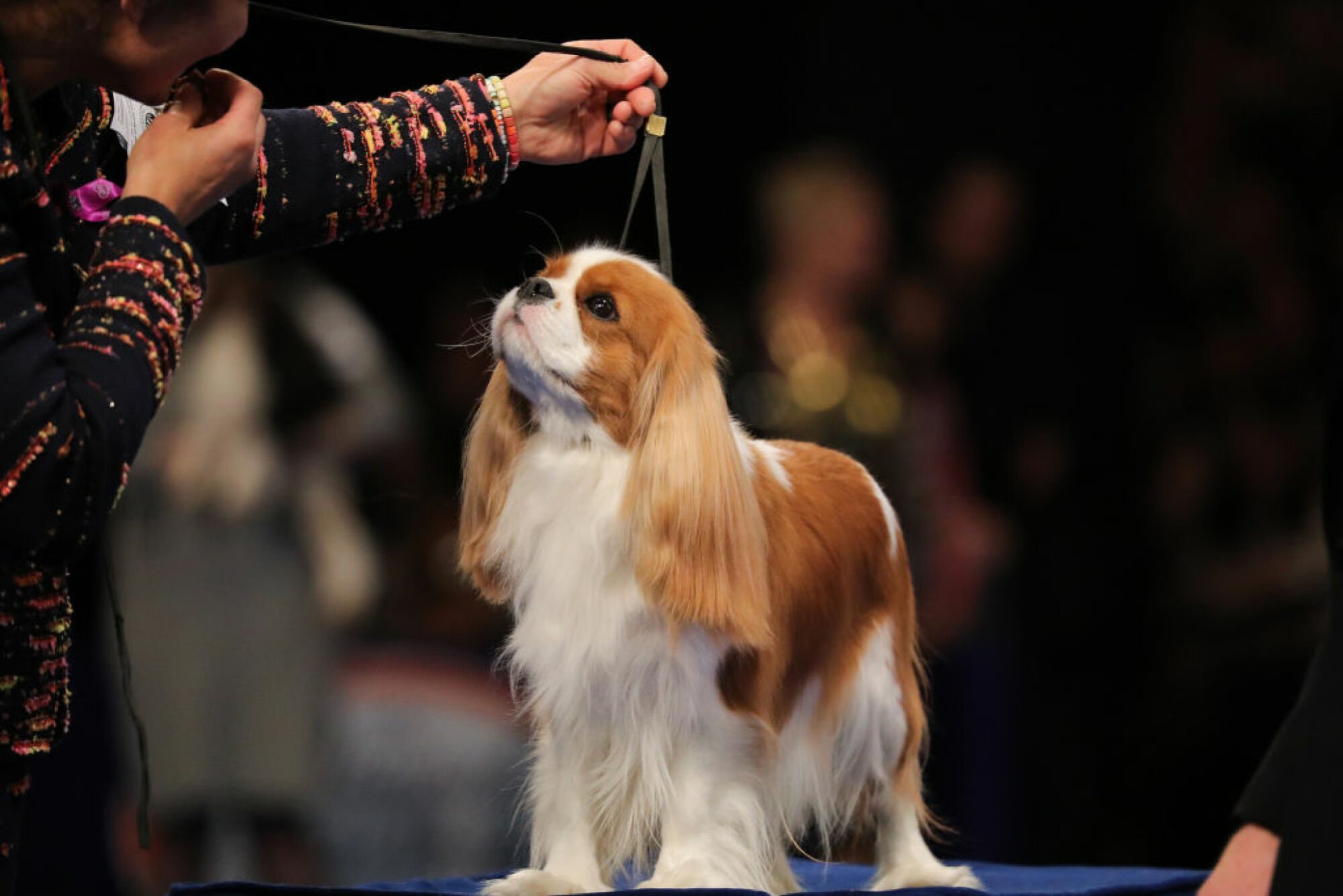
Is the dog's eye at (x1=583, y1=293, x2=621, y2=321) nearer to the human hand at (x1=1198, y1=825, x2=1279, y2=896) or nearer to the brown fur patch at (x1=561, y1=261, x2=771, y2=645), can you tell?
the brown fur patch at (x1=561, y1=261, x2=771, y2=645)

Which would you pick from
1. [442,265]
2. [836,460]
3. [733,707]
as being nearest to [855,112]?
[442,265]

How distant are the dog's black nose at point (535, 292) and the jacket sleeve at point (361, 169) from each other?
0.47 feet

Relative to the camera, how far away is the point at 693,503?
1982 millimetres

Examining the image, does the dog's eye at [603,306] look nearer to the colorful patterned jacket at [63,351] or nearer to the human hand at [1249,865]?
the colorful patterned jacket at [63,351]

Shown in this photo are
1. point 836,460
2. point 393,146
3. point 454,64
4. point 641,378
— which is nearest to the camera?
point 393,146

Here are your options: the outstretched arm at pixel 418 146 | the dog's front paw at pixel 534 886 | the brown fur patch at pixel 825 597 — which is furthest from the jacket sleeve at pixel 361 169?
the dog's front paw at pixel 534 886

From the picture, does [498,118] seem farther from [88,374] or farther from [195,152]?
[88,374]

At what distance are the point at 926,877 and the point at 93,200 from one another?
1.57 metres

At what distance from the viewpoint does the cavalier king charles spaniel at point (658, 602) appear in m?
2.01

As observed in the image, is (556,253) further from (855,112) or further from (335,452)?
(855,112)

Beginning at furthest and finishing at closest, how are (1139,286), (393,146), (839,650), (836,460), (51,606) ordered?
(1139,286) < (836,460) < (839,650) < (393,146) < (51,606)

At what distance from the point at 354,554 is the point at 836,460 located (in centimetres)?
133

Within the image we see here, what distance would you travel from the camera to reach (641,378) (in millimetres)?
2131

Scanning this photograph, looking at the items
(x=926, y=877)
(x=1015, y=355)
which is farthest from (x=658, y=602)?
(x=1015, y=355)
